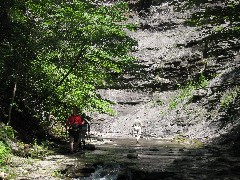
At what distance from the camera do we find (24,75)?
14703 millimetres

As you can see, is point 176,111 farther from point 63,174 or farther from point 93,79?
point 63,174

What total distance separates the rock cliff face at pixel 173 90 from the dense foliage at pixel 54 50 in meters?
9.00

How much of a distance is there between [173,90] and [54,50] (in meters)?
21.6

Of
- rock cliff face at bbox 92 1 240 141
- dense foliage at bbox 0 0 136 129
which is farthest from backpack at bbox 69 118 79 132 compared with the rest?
rock cliff face at bbox 92 1 240 141

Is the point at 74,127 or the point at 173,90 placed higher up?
the point at 173,90

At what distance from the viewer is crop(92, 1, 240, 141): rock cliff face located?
79.8 ft

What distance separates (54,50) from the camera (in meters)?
15.0

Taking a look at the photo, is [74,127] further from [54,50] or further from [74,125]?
[54,50]

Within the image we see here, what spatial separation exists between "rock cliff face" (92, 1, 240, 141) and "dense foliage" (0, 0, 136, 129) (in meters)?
9.00

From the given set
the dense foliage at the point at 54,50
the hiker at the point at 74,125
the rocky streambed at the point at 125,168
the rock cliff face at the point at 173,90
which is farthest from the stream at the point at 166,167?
the rock cliff face at the point at 173,90

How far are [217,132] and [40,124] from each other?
1061cm

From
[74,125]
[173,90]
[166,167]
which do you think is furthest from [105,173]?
[173,90]

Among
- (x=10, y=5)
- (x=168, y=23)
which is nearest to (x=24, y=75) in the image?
(x=10, y=5)

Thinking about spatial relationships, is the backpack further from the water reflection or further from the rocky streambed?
the water reflection
